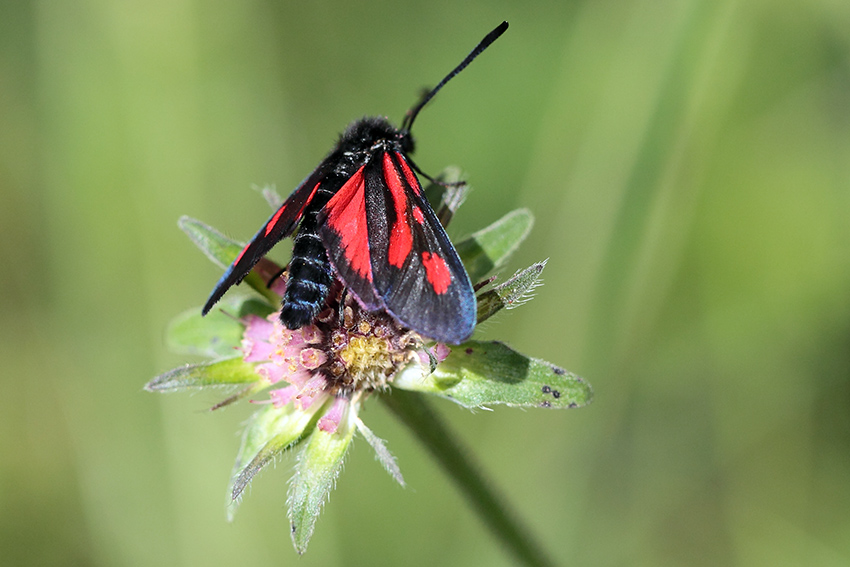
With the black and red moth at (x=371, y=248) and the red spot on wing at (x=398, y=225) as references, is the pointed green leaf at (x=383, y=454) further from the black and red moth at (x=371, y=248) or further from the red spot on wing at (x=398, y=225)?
the red spot on wing at (x=398, y=225)

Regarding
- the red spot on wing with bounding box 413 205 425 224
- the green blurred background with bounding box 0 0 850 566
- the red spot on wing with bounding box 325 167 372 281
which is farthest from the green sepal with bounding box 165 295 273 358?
the green blurred background with bounding box 0 0 850 566

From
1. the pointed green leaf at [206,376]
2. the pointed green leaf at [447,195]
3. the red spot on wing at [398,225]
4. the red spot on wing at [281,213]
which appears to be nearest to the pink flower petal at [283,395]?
the pointed green leaf at [206,376]

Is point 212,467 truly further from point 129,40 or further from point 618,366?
point 129,40

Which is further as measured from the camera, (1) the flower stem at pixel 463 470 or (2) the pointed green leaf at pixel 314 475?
(1) the flower stem at pixel 463 470

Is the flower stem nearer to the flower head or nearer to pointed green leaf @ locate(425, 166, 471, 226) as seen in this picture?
the flower head

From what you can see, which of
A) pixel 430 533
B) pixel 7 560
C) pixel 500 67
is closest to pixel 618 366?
pixel 430 533
